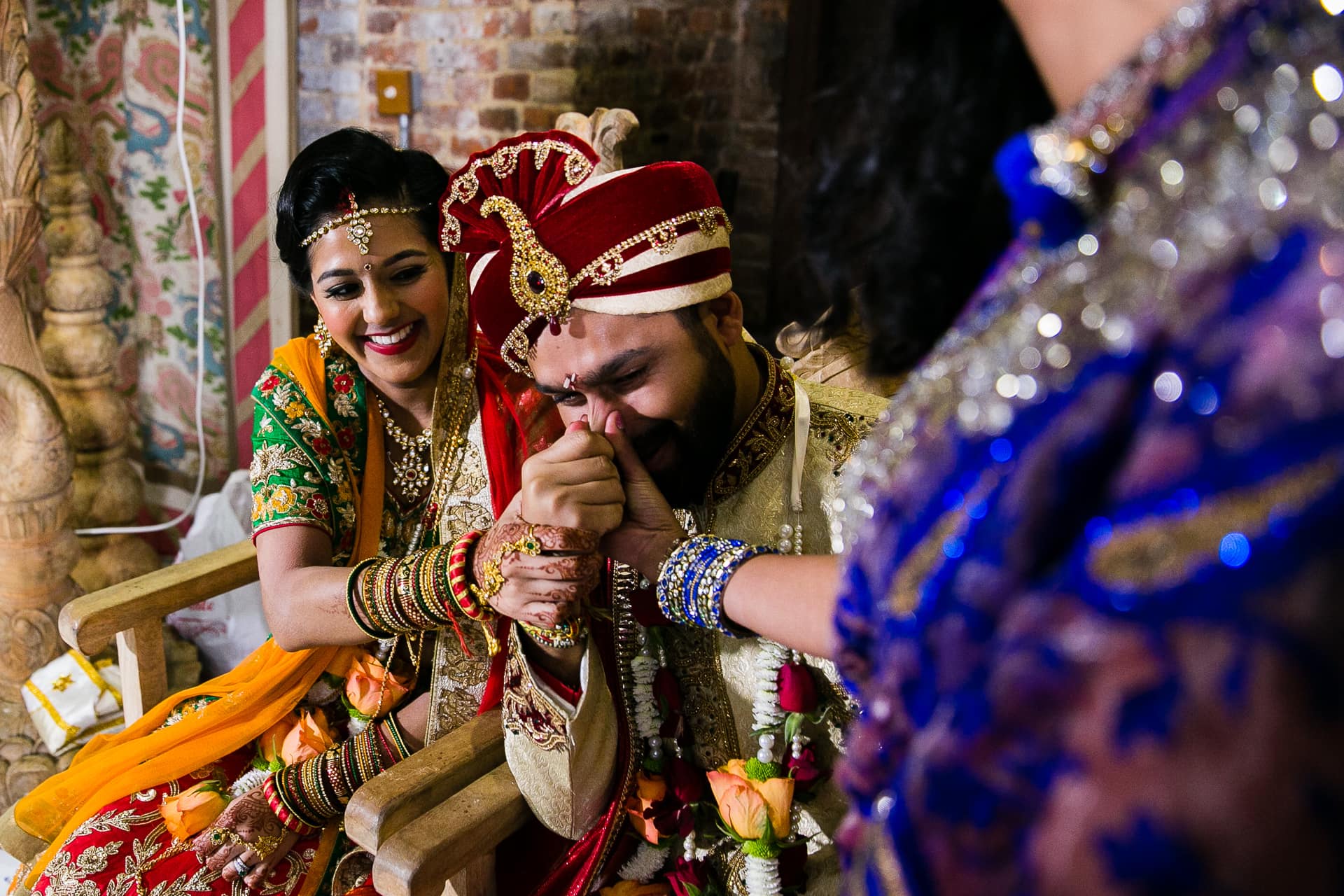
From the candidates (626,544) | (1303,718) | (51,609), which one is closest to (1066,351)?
(1303,718)

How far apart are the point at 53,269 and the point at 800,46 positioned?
103 inches

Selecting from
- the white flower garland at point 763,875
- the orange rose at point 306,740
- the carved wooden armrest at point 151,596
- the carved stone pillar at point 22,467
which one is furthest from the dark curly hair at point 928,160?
the carved stone pillar at point 22,467

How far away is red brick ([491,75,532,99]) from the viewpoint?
144 inches

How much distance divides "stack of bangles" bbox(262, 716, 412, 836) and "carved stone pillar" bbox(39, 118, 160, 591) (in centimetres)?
168

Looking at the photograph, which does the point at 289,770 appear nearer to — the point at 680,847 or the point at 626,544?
the point at 680,847

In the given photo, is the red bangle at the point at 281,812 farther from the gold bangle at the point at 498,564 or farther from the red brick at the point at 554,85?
the red brick at the point at 554,85

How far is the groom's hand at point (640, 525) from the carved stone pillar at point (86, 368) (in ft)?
7.71

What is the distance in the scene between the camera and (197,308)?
3.51 m

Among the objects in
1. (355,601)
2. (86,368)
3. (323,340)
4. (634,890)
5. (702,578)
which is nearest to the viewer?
(702,578)

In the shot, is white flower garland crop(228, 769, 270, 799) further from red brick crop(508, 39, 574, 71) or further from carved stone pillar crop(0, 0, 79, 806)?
red brick crop(508, 39, 574, 71)

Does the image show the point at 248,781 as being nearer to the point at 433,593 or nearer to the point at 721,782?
the point at 433,593

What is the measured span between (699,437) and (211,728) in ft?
3.55

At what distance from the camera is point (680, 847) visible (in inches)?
59.9

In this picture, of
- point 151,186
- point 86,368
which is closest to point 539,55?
point 151,186
